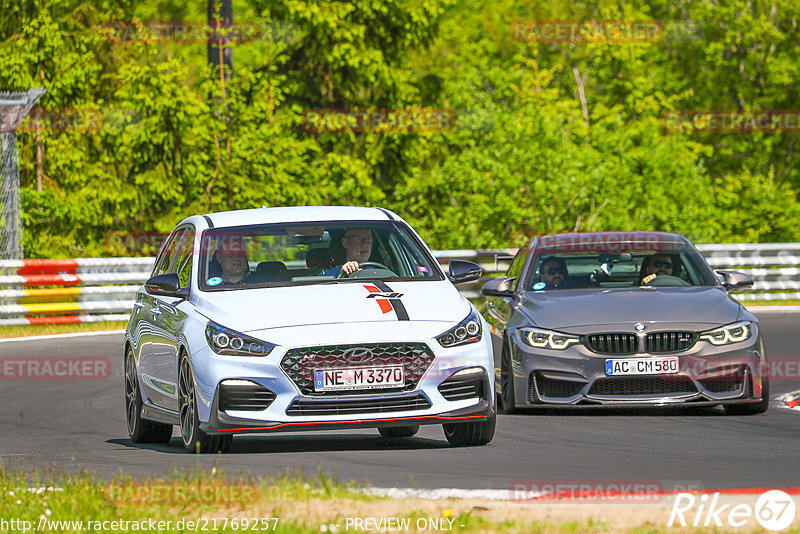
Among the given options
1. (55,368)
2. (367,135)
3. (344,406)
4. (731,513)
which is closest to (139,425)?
(344,406)

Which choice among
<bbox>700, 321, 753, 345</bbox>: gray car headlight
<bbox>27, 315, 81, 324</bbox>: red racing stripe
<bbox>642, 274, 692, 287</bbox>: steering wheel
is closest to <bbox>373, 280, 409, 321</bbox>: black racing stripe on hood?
<bbox>700, 321, 753, 345</bbox>: gray car headlight

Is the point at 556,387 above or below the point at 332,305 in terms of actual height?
below

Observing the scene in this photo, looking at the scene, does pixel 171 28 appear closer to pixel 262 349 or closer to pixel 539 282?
pixel 539 282

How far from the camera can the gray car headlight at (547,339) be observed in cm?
1218

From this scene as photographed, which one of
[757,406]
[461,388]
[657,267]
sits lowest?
[757,406]

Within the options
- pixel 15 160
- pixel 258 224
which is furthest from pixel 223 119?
pixel 258 224

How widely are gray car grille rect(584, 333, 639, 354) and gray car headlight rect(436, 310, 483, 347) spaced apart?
2.49m

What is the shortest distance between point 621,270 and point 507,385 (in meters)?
1.67

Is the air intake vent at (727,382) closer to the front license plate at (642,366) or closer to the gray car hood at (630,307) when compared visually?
the front license plate at (642,366)

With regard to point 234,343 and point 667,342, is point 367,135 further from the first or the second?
point 234,343

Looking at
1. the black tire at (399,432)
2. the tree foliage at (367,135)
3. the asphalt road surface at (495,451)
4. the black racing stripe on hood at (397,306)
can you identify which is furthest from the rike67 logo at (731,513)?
the tree foliage at (367,135)

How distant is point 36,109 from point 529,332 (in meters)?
23.9

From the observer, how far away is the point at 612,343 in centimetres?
1216

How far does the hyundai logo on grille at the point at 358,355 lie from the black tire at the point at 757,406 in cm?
407
